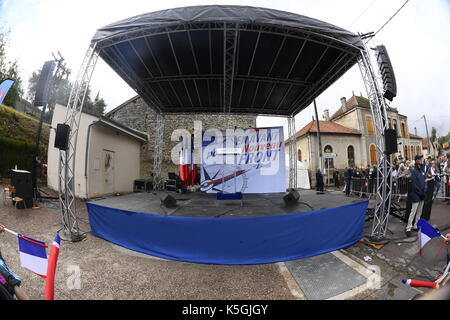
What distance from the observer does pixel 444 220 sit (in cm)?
479

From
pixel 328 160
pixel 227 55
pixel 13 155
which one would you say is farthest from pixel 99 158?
pixel 328 160

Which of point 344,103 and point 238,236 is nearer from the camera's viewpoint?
point 238,236

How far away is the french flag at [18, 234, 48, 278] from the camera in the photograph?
1.48 metres

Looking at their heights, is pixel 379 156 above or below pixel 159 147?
below

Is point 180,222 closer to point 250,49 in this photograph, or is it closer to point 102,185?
point 250,49

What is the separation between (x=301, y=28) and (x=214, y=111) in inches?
197

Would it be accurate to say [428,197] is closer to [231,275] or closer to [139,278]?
[231,275]

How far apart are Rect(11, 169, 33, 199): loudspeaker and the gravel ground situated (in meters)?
3.60

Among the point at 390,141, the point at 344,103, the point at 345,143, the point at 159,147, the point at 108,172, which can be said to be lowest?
the point at 108,172

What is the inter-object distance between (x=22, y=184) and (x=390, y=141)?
11.3 metres

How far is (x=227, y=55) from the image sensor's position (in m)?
5.14

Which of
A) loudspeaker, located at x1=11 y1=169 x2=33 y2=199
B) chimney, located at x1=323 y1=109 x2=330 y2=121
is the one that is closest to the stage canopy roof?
loudspeaker, located at x1=11 y1=169 x2=33 y2=199

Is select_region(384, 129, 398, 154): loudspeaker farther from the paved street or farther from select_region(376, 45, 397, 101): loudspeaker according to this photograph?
the paved street
